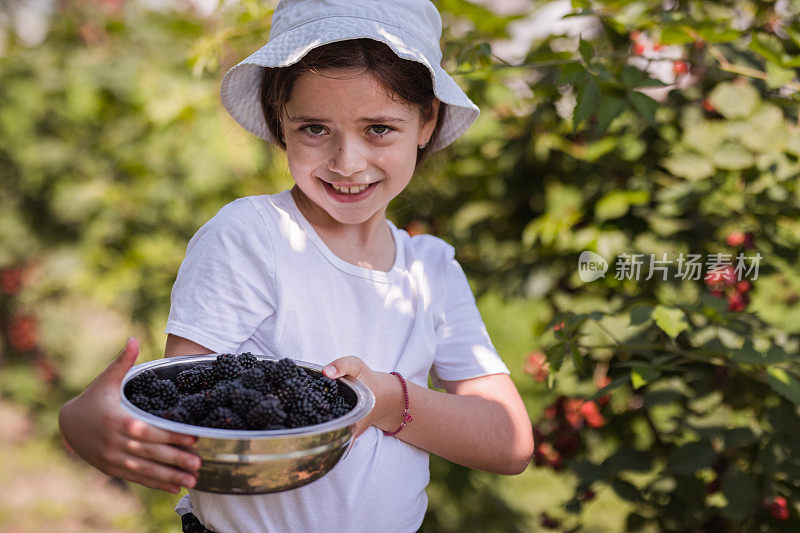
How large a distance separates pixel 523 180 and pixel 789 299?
0.92m

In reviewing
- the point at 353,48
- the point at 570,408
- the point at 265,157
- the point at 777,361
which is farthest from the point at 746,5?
the point at 265,157

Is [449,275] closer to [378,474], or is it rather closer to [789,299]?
[378,474]

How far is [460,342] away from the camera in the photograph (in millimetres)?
1575

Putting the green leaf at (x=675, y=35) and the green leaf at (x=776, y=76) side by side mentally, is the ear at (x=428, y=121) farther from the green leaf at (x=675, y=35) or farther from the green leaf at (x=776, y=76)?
the green leaf at (x=776, y=76)

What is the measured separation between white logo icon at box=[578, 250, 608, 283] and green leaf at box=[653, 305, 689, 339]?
48 centimetres

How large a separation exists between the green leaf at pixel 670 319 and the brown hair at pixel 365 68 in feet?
2.40

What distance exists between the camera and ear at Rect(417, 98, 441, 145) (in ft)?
5.09

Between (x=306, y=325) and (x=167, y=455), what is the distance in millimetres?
448

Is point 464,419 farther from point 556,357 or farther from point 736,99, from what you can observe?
point 736,99

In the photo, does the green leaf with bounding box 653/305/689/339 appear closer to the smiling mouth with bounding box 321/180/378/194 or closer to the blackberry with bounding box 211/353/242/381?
the smiling mouth with bounding box 321/180/378/194

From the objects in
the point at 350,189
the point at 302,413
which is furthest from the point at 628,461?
the point at 302,413

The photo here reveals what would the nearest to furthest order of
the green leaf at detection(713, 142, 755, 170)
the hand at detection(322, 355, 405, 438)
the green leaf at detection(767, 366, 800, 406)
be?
the hand at detection(322, 355, 405, 438) < the green leaf at detection(767, 366, 800, 406) < the green leaf at detection(713, 142, 755, 170)

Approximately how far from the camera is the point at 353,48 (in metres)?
1.32

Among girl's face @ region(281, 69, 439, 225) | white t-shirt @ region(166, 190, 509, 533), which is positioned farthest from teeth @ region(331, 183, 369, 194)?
white t-shirt @ region(166, 190, 509, 533)
